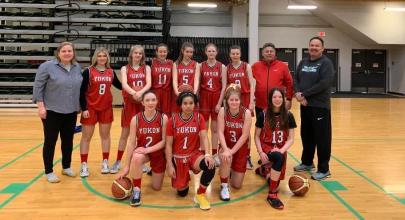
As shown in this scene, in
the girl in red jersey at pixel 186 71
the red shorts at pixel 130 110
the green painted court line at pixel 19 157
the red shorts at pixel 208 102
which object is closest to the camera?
the red shorts at pixel 130 110

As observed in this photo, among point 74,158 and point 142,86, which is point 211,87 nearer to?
point 142,86

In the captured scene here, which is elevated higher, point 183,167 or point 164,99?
point 164,99

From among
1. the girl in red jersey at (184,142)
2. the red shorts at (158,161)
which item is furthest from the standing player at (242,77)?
the red shorts at (158,161)

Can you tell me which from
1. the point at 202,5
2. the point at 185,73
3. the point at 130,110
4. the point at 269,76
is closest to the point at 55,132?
the point at 130,110

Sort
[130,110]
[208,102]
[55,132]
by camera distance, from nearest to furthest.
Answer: [55,132] < [130,110] < [208,102]

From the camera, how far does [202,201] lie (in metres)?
3.60

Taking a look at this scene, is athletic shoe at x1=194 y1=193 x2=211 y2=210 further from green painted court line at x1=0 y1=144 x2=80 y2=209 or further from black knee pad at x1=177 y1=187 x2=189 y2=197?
green painted court line at x1=0 y1=144 x2=80 y2=209

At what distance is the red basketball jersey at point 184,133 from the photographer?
380cm

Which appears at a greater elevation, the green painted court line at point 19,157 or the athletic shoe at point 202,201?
the green painted court line at point 19,157

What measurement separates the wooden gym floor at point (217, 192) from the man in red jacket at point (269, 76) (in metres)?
0.96

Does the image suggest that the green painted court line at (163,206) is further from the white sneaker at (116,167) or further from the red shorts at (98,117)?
the red shorts at (98,117)

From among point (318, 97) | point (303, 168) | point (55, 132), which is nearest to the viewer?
point (55, 132)

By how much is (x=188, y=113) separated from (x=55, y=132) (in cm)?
153

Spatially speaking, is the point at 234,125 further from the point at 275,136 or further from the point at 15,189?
the point at 15,189
